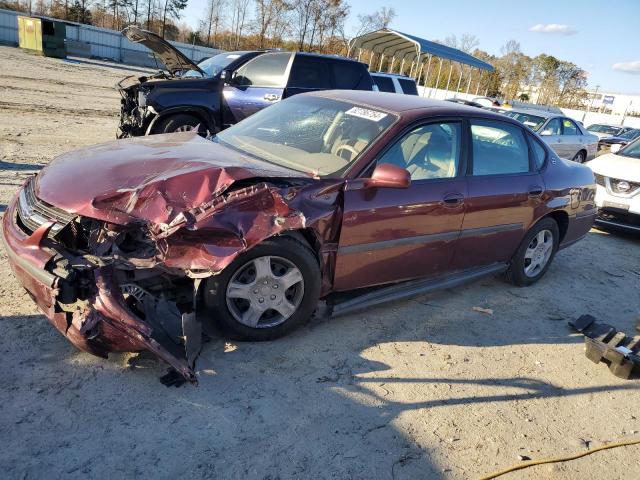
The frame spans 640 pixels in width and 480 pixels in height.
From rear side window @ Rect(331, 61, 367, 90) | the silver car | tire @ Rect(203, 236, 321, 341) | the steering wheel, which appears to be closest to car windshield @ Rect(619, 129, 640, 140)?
the silver car

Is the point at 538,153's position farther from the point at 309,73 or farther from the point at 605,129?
the point at 605,129

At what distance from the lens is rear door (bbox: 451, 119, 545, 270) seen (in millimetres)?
4242

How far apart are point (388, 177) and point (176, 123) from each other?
18.0 ft

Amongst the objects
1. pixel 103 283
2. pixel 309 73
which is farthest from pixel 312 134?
pixel 309 73

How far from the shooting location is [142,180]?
120 inches

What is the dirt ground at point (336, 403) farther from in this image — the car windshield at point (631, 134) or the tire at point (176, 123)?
the car windshield at point (631, 134)

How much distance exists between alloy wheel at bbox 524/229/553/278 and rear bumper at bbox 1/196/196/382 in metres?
3.71

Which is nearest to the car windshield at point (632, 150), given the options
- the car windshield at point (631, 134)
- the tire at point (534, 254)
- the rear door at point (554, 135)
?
the rear door at point (554, 135)

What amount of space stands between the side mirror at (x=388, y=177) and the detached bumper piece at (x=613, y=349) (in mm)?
1999

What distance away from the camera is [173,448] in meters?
2.46

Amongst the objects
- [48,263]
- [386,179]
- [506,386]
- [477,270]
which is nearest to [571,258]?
[477,270]

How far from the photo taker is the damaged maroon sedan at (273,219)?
111 inches

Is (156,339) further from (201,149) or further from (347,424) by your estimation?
(201,149)

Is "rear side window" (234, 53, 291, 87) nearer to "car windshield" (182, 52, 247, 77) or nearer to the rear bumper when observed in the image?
"car windshield" (182, 52, 247, 77)
